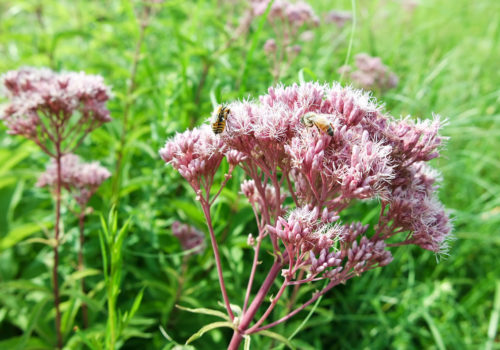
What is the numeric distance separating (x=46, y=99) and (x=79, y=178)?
1.71 feet

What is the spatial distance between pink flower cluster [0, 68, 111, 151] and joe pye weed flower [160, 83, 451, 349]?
1.06 meters

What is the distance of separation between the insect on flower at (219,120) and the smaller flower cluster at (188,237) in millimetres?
1295

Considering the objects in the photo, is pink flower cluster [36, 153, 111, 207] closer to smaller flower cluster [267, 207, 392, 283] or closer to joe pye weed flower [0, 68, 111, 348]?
joe pye weed flower [0, 68, 111, 348]

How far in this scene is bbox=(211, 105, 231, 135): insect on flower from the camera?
1525 millimetres

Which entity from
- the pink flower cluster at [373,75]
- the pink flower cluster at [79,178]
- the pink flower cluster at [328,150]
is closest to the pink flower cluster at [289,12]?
the pink flower cluster at [373,75]

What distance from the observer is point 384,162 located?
55.9 inches

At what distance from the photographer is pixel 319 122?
4.66 feet

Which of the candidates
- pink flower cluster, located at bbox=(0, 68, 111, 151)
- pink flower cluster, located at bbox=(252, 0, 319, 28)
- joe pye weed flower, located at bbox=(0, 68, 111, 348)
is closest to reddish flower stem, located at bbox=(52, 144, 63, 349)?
joe pye weed flower, located at bbox=(0, 68, 111, 348)

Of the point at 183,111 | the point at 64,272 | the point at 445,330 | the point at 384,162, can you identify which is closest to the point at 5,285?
the point at 64,272

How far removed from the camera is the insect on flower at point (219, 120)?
153 centimetres

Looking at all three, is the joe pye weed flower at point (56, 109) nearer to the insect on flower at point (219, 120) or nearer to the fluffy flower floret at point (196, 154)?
the fluffy flower floret at point (196, 154)

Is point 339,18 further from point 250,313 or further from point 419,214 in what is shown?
point 250,313

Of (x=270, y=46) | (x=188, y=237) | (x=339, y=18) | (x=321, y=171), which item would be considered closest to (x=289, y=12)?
(x=270, y=46)

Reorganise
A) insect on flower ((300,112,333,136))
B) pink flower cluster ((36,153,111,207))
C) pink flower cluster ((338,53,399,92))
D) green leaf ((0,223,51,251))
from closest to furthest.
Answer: insect on flower ((300,112,333,136)) < pink flower cluster ((36,153,111,207)) < green leaf ((0,223,51,251)) < pink flower cluster ((338,53,399,92))
